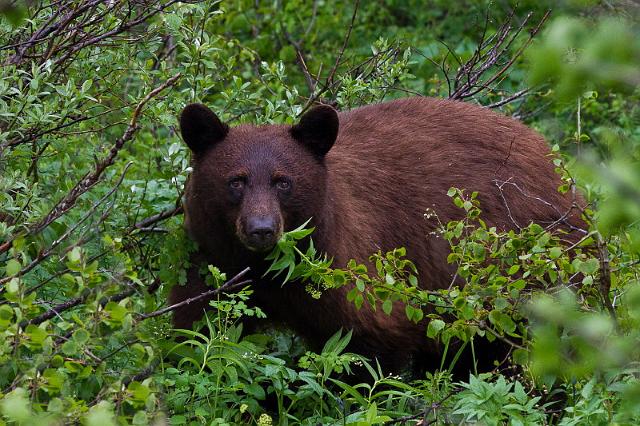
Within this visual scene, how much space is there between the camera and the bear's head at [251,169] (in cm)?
533

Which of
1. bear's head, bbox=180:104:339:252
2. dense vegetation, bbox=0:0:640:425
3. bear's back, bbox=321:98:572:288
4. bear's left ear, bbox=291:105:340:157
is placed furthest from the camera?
bear's back, bbox=321:98:572:288

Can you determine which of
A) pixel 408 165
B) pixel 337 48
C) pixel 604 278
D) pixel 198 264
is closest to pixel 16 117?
pixel 198 264

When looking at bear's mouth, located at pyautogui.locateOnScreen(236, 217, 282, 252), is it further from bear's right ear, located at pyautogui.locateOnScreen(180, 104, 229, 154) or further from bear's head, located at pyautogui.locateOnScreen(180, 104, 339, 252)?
bear's right ear, located at pyautogui.locateOnScreen(180, 104, 229, 154)

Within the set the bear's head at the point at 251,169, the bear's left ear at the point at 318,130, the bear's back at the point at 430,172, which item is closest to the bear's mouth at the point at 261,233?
the bear's head at the point at 251,169

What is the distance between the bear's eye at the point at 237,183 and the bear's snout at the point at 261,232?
34 cm

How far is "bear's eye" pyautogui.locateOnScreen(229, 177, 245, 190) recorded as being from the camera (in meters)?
5.34

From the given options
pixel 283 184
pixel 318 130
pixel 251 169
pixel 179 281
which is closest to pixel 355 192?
pixel 318 130

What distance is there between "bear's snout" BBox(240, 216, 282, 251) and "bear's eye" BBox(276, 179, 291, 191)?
13.3 inches

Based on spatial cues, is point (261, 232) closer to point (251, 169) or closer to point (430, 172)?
point (251, 169)

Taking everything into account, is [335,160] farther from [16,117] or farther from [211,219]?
[16,117]

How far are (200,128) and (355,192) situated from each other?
877mm

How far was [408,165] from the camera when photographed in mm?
6059

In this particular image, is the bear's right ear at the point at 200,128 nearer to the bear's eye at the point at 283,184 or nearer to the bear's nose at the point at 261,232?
the bear's eye at the point at 283,184

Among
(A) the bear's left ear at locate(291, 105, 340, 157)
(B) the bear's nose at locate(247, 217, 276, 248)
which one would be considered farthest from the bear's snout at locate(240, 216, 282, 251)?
(A) the bear's left ear at locate(291, 105, 340, 157)
